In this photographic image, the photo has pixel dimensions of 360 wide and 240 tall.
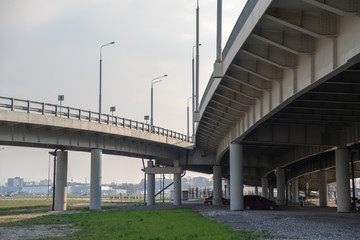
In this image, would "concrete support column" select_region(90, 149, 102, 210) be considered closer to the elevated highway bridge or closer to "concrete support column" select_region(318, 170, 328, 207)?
the elevated highway bridge

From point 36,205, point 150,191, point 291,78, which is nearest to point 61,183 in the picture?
point 150,191

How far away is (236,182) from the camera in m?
44.8

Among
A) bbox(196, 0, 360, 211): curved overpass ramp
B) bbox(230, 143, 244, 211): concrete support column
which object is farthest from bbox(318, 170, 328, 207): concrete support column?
bbox(230, 143, 244, 211): concrete support column

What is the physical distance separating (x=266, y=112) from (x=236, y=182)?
14.8m

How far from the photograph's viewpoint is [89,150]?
56.3 m

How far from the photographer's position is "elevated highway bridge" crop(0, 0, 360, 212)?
20.0 m

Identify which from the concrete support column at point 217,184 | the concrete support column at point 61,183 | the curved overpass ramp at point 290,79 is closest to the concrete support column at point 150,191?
the concrete support column at point 217,184

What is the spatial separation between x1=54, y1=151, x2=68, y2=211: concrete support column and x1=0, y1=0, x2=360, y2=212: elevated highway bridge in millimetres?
762

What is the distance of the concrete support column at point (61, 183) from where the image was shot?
5400 cm

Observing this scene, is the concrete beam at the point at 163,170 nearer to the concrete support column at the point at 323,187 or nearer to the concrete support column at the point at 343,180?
the concrete support column at the point at 323,187

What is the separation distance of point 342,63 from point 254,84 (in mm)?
11397

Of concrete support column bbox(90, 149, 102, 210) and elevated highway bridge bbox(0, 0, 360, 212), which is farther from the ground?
elevated highway bridge bbox(0, 0, 360, 212)

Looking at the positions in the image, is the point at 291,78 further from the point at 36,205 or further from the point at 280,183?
the point at 36,205

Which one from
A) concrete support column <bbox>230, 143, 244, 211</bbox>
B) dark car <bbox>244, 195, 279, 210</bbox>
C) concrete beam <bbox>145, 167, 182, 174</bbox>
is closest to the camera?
concrete support column <bbox>230, 143, 244, 211</bbox>
